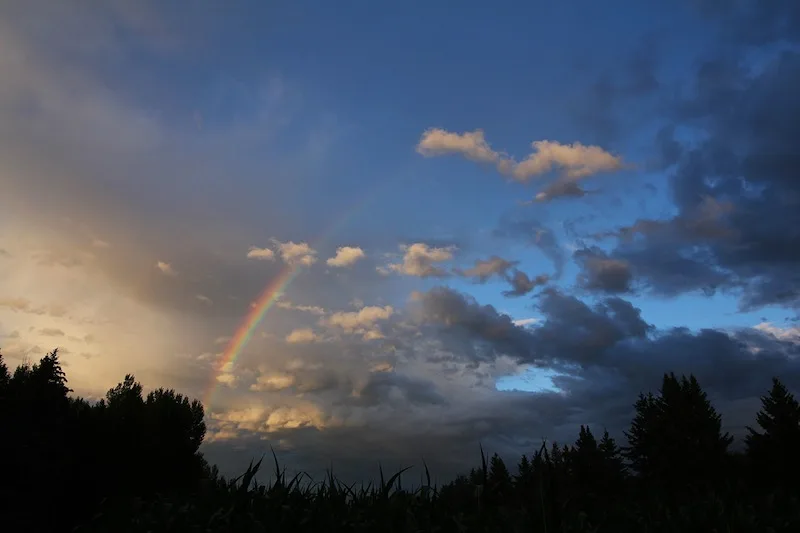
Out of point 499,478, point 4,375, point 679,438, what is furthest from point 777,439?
point 4,375

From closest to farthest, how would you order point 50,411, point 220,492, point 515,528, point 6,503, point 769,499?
point 515,528, point 220,492, point 769,499, point 6,503, point 50,411

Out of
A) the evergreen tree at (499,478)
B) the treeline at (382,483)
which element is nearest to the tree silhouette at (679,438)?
the treeline at (382,483)

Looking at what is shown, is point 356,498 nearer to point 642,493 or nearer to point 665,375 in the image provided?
point 642,493

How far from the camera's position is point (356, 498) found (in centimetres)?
576

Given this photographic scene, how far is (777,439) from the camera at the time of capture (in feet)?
187

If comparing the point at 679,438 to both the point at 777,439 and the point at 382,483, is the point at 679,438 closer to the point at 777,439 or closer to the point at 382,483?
the point at 777,439

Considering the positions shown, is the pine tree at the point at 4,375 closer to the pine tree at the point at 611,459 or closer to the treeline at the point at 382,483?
the treeline at the point at 382,483

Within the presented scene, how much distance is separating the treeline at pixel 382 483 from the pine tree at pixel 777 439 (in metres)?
0.11

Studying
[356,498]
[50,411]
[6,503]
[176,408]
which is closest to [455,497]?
[356,498]

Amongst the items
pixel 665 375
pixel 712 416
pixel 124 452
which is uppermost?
pixel 665 375

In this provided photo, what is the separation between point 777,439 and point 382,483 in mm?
65689

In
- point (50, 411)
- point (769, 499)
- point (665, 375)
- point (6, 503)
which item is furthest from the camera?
point (665, 375)

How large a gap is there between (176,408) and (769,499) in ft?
265

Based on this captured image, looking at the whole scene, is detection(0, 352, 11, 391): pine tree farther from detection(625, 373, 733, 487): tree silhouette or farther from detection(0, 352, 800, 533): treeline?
detection(625, 373, 733, 487): tree silhouette
